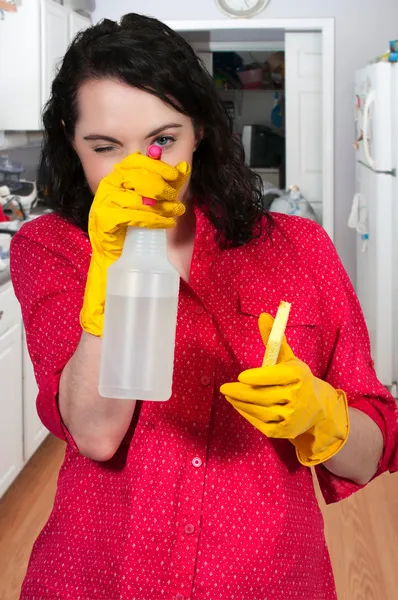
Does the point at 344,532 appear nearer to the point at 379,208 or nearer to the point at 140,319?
the point at 379,208

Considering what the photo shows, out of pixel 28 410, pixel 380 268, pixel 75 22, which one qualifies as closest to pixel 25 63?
pixel 75 22

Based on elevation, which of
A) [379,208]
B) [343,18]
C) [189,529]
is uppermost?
[343,18]

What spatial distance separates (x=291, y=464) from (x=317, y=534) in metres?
0.11

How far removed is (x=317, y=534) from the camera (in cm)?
114

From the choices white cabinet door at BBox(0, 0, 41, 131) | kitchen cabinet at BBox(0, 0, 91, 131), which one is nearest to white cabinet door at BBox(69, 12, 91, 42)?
kitchen cabinet at BBox(0, 0, 91, 131)

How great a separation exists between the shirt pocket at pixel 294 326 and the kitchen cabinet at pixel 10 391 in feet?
6.88

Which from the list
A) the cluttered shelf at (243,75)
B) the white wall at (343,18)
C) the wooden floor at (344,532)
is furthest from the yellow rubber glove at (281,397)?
the cluttered shelf at (243,75)

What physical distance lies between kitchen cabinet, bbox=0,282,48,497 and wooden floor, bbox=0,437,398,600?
11 cm

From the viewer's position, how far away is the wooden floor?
2662 millimetres

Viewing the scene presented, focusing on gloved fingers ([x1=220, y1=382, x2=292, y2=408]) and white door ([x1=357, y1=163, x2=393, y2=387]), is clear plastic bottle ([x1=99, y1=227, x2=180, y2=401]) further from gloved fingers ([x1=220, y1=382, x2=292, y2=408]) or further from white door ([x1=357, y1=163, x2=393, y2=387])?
white door ([x1=357, y1=163, x2=393, y2=387])

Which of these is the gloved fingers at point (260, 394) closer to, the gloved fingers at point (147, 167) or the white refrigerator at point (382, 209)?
the gloved fingers at point (147, 167)

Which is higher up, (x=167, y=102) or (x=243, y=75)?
(x=243, y=75)

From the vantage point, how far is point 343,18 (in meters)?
5.33

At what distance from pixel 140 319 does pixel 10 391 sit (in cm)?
245
